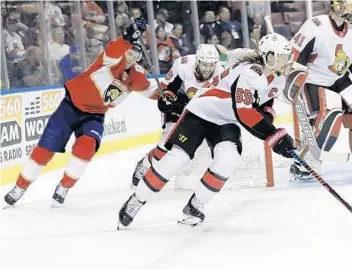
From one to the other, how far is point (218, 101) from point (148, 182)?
48 cm

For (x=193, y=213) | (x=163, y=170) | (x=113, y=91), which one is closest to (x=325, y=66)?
(x=113, y=91)

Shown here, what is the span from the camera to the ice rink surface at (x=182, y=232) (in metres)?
3.29

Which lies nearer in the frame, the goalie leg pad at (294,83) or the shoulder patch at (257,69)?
the shoulder patch at (257,69)

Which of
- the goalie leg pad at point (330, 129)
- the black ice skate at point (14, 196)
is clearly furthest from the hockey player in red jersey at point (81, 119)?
the goalie leg pad at point (330, 129)

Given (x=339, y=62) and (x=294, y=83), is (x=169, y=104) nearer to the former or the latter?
(x=294, y=83)

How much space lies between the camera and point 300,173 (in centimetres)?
529

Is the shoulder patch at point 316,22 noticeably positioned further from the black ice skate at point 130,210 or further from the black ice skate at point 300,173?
the black ice skate at point 130,210

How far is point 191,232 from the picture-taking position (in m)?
3.87

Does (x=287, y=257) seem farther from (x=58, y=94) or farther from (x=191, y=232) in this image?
(x=58, y=94)

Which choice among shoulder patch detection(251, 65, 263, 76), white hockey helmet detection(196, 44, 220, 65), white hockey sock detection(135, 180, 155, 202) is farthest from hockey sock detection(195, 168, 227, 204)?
white hockey helmet detection(196, 44, 220, 65)

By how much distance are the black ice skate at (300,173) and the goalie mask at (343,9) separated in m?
0.92

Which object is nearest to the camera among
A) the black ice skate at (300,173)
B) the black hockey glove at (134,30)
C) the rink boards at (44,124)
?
the black hockey glove at (134,30)

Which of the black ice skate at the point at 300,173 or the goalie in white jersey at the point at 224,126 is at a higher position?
the goalie in white jersey at the point at 224,126

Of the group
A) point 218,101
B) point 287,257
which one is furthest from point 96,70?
point 287,257
